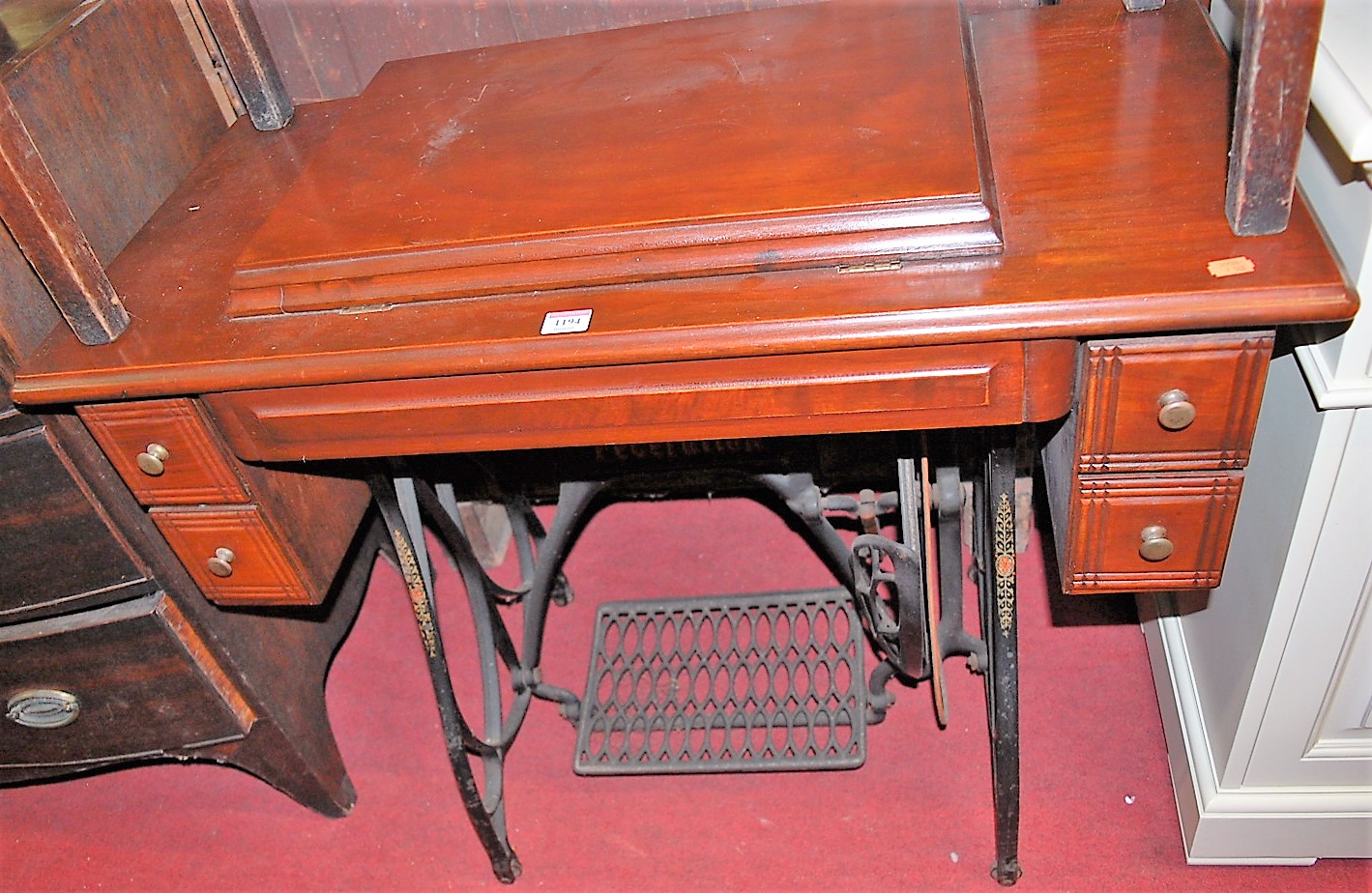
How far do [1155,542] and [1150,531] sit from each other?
0.05 feet

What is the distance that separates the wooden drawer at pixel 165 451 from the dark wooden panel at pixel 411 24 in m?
0.84

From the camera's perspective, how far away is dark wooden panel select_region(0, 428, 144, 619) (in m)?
1.43

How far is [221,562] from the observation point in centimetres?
148

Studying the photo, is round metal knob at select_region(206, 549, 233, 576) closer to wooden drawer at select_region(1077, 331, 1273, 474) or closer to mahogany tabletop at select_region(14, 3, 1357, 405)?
mahogany tabletop at select_region(14, 3, 1357, 405)

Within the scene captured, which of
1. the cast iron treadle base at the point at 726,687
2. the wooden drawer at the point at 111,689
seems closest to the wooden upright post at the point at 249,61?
the wooden drawer at the point at 111,689

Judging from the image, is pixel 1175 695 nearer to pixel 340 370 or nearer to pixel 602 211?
pixel 602 211

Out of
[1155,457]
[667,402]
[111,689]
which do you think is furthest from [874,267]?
[111,689]

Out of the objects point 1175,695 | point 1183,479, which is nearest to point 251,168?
point 1183,479

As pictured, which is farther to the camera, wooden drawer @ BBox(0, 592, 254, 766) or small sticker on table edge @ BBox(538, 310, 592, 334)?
wooden drawer @ BBox(0, 592, 254, 766)

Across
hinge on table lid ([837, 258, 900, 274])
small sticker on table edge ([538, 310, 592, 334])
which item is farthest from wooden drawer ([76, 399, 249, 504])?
hinge on table lid ([837, 258, 900, 274])

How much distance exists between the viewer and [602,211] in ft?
4.01

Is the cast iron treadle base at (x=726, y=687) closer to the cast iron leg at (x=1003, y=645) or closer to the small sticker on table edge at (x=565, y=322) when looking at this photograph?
the cast iron leg at (x=1003, y=645)

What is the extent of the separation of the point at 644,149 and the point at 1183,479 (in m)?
0.69

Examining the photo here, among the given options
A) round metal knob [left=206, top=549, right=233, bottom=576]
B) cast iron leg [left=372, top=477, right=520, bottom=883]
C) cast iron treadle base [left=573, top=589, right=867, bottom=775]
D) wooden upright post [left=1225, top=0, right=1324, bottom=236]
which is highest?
wooden upright post [left=1225, top=0, right=1324, bottom=236]
